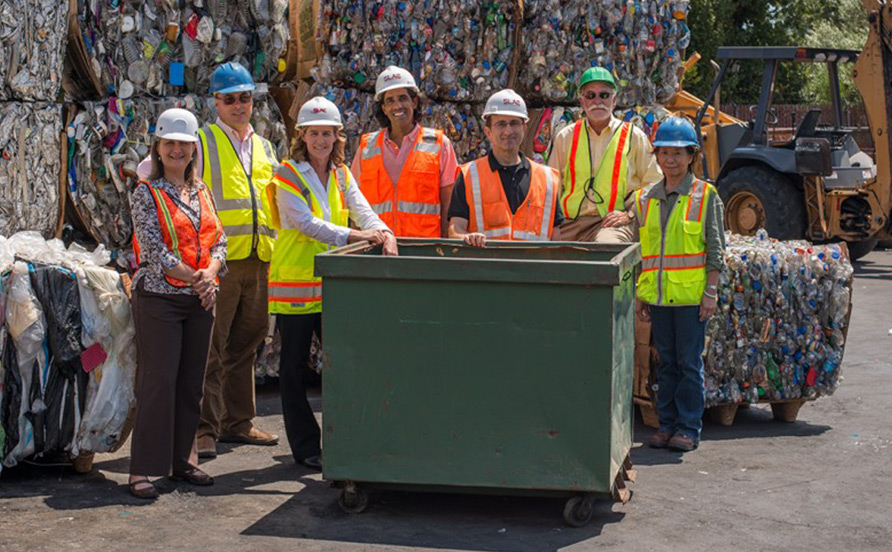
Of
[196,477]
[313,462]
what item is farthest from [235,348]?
[196,477]

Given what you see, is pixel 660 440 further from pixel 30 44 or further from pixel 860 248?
pixel 860 248

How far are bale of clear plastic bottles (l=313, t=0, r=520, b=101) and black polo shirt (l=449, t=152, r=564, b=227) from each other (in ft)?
7.64

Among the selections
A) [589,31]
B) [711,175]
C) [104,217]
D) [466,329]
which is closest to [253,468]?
[466,329]

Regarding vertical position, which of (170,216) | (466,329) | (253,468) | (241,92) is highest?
(241,92)

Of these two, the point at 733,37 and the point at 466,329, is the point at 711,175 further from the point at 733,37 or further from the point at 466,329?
the point at 733,37

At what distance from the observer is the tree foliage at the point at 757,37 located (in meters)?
27.5

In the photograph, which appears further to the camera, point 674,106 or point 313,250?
point 674,106

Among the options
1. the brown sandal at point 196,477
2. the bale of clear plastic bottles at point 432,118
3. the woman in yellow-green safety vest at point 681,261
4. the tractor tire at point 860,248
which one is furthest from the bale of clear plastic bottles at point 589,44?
the tractor tire at point 860,248

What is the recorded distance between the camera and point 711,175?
54.0ft

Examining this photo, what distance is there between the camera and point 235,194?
7.23m

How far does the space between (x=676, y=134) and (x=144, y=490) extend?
326cm

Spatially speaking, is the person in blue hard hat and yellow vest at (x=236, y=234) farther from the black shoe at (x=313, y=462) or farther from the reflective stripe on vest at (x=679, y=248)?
the reflective stripe on vest at (x=679, y=248)

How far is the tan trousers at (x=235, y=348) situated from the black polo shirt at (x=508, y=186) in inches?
43.8

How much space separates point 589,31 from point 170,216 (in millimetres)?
4163
